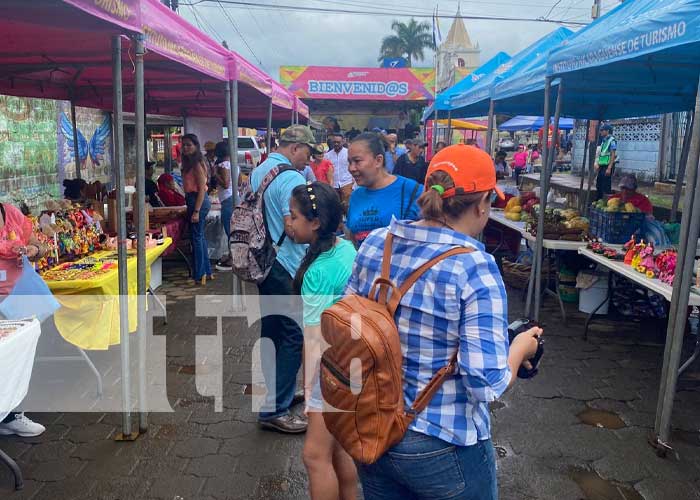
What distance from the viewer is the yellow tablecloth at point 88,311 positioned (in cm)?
436

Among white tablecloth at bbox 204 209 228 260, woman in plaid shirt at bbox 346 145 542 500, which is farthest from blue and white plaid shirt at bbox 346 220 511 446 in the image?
white tablecloth at bbox 204 209 228 260

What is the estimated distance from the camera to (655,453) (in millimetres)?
3771

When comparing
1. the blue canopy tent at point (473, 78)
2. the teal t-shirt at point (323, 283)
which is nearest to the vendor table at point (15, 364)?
the teal t-shirt at point (323, 283)

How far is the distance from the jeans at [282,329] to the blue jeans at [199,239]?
407 cm

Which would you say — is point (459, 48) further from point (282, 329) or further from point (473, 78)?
point (282, 329)

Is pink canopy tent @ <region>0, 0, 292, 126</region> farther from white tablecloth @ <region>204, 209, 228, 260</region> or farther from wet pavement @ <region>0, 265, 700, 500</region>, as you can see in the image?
wet pavement @ <region>0, 265, 700, 500</region>

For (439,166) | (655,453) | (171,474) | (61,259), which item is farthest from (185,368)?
(439,166)

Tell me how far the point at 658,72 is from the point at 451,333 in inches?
214

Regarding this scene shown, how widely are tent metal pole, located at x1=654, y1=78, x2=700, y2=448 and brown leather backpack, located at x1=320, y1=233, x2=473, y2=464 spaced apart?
253cm

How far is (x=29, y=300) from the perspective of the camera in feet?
12.8

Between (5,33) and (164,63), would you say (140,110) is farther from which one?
(164,63)

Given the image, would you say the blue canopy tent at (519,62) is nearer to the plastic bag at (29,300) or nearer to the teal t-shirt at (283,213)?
the teal t-shirt at (283,213)

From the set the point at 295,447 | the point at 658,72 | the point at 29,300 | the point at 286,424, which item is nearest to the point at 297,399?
the point at 286,424

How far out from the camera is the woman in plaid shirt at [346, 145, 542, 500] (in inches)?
66.4
